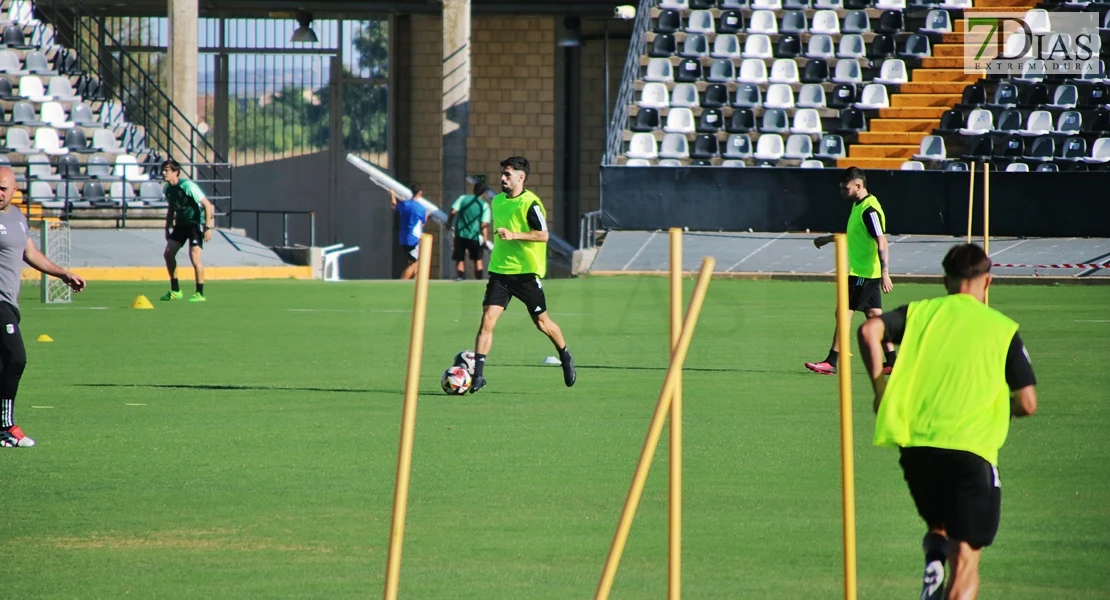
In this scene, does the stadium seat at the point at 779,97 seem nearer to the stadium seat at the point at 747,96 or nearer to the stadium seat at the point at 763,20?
the stadium seat at the point at 747,96

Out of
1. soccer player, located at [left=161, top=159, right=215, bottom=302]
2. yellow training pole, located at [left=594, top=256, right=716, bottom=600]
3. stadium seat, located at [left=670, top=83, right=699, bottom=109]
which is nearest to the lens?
yellow training pole, located at [left=594, top=256, right=716, bottom=600]

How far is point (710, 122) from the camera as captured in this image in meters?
34.9

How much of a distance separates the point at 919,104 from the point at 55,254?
19.5 meters

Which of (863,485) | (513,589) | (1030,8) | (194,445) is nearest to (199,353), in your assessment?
(194,445)

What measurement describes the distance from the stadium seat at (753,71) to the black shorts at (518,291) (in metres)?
23.6

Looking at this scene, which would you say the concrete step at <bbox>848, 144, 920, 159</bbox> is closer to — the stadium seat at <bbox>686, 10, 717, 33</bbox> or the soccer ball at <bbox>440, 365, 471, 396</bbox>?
the stadium seat at <bbox>686, 10, 717, 33</bbox>

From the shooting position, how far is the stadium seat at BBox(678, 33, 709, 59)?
36562 millimetres

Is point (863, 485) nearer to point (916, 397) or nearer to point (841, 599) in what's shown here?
point (841, 599)

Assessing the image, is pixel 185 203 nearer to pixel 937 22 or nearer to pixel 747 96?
pixel 747 96

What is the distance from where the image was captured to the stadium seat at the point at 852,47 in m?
35.9

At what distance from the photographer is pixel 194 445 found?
10.3 meters

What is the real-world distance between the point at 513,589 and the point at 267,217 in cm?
3718

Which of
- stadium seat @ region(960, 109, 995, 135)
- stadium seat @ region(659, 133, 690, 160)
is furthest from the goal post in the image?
stadium seat @ region(960, 109, 995, 135)

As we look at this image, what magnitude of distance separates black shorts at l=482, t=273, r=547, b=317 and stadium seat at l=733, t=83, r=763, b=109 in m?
22.6
